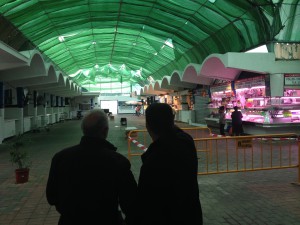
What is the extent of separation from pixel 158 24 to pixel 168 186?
25729 millimetres

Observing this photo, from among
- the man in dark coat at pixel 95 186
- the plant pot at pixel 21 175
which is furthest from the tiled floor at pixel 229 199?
the man in dark coat at pixel 95 186

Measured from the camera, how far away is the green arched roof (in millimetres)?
16828

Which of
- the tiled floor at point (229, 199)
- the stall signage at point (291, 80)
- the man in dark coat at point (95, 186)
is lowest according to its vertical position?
the tiled floor at point (229, 199)

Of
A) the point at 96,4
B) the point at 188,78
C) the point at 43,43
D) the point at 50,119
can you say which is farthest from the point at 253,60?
the point at 50,119

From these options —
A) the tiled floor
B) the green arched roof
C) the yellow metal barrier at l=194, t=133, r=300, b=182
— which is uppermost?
the green arched roof

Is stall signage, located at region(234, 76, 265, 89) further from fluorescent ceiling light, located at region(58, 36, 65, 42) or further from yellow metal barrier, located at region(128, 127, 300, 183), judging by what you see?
fluorescent ceiling light, located at region(58, 36, 65, 42)

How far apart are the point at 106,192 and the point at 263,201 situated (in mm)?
4248

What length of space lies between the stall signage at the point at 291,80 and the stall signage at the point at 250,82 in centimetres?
106

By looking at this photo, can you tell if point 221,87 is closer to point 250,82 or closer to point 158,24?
point 250,82

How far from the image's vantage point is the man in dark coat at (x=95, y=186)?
7.36 feet

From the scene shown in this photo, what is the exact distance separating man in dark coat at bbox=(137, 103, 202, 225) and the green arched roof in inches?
621

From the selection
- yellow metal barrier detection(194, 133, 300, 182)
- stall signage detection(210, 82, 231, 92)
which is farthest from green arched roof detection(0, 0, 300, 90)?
yellow metal barrier detection(194, 133, 300, 182)

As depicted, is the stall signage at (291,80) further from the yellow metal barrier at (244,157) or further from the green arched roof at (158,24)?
the yellow metal barrier at (244,157)

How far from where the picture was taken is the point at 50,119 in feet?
106
